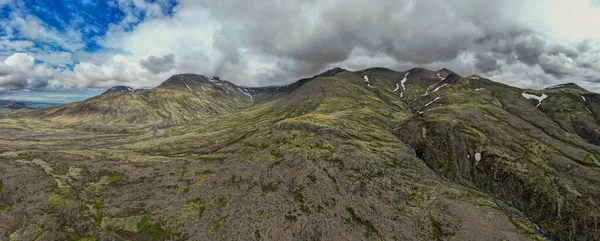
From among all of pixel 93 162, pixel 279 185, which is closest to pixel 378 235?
pixel 279 185

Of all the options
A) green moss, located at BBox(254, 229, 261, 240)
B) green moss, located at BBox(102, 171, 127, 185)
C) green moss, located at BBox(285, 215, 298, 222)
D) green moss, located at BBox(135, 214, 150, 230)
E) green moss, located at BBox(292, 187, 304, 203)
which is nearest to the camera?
A: green moss, located at BBox(254, 229, 261, 240)

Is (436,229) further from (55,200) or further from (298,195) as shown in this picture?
(55,200)

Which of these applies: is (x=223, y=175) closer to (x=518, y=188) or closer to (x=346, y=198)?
(x=346, y=198)

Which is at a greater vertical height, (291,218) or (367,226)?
(291,218)

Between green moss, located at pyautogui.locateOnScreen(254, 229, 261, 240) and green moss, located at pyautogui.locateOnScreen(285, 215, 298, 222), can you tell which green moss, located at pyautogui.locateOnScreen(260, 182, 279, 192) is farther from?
green moss, located at pyautogui.locateOnScreen(254, 229, 261, 240)

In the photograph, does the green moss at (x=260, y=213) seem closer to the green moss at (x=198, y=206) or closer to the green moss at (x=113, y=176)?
the green moss at (x=198, y=206)

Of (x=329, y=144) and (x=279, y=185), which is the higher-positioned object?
(x=329, y=144)

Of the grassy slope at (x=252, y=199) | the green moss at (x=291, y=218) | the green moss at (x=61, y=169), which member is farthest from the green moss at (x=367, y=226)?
the green moss at (x=61, y=169)

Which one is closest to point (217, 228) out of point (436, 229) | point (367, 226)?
point (367, 226)

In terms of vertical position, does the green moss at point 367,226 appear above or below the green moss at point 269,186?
below

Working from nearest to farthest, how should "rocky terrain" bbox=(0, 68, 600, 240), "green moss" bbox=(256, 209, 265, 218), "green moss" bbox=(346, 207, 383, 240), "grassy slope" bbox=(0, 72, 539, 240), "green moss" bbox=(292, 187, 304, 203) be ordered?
"grassy slope" bbox=(0, 72, 539, 240) → "green moss" bbox=(346, 207, 383, 240) → "rocky terrain" bbox=(0, 68, 600, 240) → "green moss" bbox=(256, 209, 265, 218) → "green moss" bbox=(292, 187, 304, 203)

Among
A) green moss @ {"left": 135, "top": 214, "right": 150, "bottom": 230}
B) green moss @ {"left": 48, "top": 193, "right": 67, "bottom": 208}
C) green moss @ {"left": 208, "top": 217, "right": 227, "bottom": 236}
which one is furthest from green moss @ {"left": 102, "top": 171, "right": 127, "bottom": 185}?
green moss @ {"left": 208, "top": 217, "right": 227, "bottom": 236}
